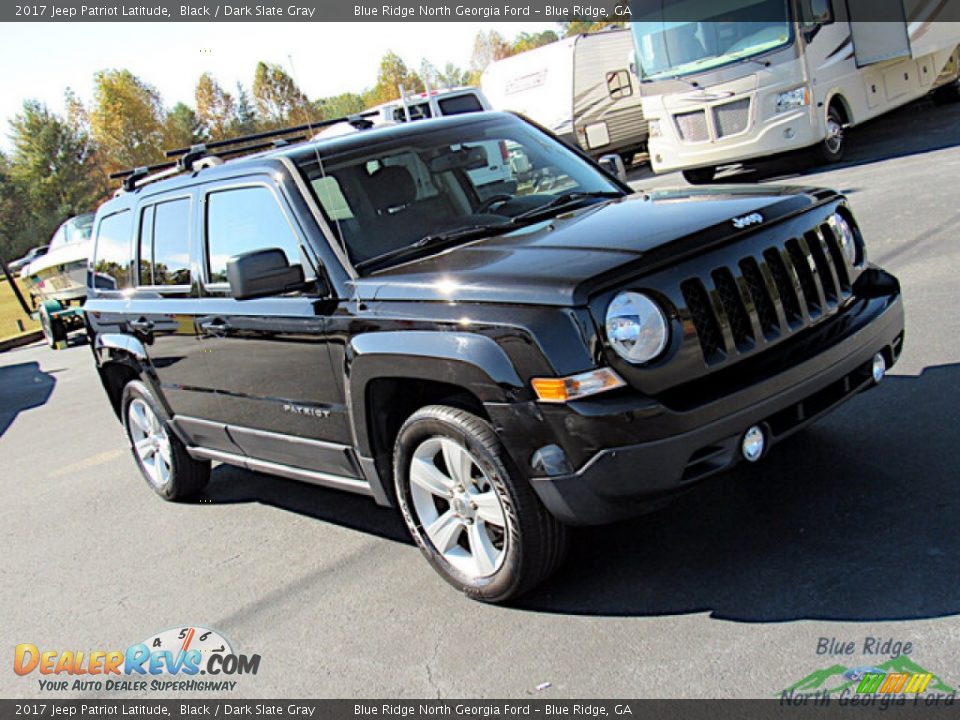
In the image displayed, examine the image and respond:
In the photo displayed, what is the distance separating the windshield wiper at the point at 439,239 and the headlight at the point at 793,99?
32.9 ft

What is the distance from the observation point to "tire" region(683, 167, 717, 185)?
51.2 feet

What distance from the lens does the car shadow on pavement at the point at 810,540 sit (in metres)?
3.42

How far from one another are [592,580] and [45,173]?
69.8m

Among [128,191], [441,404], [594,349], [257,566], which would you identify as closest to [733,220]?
[594,349]

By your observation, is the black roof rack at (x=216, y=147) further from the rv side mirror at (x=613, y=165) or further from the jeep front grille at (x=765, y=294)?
the jeep front grille at (x=765, y=294)

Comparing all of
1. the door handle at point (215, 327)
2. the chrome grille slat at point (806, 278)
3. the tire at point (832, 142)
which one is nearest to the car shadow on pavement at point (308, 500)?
the door handle at point (215, 327)

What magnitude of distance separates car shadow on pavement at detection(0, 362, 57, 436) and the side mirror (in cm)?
754

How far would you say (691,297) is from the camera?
137 inches

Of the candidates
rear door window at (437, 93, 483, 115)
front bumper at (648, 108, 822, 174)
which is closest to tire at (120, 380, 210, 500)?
front bumper at (648, 108, 822, 174)

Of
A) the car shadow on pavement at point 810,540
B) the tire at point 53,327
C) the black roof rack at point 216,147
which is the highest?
the black roof rack at point 216,147

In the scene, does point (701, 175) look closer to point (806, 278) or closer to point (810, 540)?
point (806, 278)

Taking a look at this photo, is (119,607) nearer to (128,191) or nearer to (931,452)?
(128,191)

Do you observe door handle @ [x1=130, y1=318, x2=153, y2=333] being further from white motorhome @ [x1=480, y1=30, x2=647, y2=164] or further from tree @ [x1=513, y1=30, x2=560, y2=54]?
tree @ [x1=513, y1=30, x2=560, y2=54]

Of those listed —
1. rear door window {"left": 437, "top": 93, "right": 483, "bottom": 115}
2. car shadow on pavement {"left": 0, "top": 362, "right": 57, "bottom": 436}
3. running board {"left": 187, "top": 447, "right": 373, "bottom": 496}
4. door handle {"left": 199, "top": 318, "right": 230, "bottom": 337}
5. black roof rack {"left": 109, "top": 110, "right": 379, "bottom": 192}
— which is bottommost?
car shadow on pavement {"left": 0, "top": 362, "right": 57, "bottom": 436}
